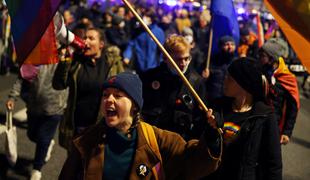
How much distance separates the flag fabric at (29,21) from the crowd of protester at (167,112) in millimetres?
558

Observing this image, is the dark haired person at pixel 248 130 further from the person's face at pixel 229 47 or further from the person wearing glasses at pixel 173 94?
the person's face at pixel 229 47

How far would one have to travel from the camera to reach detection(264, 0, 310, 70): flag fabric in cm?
298

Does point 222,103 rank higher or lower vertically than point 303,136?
higher

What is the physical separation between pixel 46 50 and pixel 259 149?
1.68 meters

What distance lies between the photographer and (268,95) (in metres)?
3.53

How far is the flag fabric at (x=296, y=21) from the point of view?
2.98 m

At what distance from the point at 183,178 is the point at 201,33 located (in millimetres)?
9651

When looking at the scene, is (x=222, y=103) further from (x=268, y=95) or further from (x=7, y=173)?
(x=7, y=173)

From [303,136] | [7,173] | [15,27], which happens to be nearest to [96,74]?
[15,27]

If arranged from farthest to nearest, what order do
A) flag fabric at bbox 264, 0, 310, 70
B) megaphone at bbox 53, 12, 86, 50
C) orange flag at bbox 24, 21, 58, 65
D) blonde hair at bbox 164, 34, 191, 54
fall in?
blonde hair at bbox 164, 34, 191, 54 → megaphone at bbox 53, 12, 86, 50 → orange flag at bbox 24, 21, 58, 65 → flag fabric at bbox 264, 0, 310, 70

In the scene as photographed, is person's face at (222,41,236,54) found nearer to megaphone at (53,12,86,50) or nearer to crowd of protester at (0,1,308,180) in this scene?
crowd of protester at (0,1,308,180)

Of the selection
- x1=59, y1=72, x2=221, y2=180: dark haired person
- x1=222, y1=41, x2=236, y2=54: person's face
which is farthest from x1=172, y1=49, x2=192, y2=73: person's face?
x1=222, y1=41, x2=236, y2=54: person's face

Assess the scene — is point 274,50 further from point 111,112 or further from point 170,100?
point 111,112

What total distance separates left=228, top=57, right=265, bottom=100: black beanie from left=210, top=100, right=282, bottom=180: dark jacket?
0.15 m
